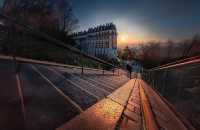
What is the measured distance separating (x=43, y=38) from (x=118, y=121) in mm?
1430

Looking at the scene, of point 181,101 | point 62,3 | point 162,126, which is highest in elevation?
point 62,3

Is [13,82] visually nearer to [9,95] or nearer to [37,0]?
[9,95]

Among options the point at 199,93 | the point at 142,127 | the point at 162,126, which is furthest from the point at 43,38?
the point at 199,93

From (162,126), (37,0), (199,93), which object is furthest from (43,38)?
(37,0)

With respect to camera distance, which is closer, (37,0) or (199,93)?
(199,93)

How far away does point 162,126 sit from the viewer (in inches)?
74.1

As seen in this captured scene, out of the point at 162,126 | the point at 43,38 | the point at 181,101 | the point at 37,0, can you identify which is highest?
the point at 37,0

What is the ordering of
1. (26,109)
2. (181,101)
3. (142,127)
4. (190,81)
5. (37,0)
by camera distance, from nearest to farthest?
(26,109), (142,127), (190,81), (181,101), (37,0)

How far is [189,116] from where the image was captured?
1.93 meters

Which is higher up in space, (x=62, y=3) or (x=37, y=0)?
(x=62, y=3)

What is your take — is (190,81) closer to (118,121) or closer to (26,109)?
(118,121)

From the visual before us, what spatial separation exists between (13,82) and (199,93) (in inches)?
80.0

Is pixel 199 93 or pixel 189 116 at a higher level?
pixel 199 93

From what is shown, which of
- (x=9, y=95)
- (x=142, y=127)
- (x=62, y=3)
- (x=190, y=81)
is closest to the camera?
(x=9, y=95)
